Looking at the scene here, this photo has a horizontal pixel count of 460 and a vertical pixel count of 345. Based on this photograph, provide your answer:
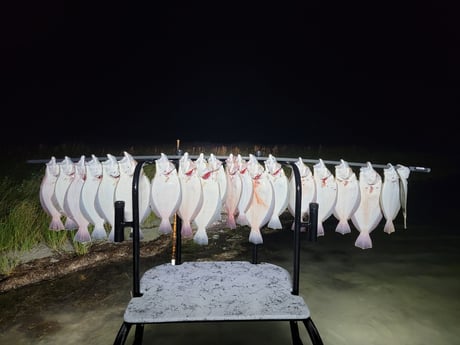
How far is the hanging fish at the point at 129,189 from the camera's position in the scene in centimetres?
226

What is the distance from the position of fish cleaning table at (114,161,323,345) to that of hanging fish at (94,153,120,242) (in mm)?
170

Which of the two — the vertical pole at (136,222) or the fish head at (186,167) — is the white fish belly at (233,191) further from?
the vertical pole at (136,222)

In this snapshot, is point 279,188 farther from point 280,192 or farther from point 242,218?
point 242,218

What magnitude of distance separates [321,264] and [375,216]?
9.94 ft

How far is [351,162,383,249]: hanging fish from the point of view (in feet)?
7.88

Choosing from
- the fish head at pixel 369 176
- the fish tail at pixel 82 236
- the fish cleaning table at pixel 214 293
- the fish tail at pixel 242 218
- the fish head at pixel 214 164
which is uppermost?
the fish head at pixel 214 164

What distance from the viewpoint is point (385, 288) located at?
14.7 feet

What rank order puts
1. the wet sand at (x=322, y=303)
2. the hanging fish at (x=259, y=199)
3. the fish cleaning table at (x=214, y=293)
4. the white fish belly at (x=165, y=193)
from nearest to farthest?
the fish cleaning table at (x=214, y=293) < the white fish belly at (x=165, y=193) < the hanging fish at (x=259, y=199) < the wet sand at (x=322, y=303)

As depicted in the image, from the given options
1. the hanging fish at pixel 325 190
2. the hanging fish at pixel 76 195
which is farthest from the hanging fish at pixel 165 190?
the hanging fish at pixel 325 190

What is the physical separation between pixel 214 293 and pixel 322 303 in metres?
2.36

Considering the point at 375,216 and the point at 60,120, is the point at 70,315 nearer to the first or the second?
the point at 375,216

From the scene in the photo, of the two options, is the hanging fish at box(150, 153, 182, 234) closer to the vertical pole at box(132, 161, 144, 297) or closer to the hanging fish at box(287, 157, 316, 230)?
the vertical pole at box(132, 161, 144, 297)

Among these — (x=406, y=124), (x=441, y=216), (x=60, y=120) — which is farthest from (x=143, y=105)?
(x=441, y=216)

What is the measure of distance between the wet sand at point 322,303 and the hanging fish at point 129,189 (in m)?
1.63
